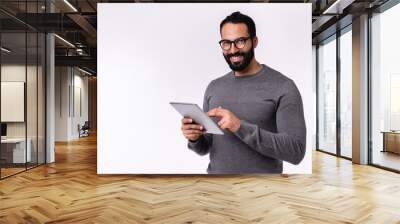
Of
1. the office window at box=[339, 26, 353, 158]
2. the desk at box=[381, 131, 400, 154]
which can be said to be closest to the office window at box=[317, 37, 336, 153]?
the office window at box=[339, 26, 353, 158]

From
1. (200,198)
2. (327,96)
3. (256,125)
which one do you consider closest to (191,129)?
(256,125)

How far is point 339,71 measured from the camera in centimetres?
1009

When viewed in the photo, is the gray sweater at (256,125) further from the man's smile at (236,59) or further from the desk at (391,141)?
the desk at (391,141)

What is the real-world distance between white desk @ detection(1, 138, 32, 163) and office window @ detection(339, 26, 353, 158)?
702 centimetres

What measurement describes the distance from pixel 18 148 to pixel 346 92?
7321 millimetres

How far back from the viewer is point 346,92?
381 inches

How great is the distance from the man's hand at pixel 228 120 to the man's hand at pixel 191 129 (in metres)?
0.19

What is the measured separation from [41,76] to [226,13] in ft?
16.0

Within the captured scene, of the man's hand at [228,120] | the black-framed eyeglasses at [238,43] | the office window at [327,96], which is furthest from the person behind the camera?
the office window at [327,96]

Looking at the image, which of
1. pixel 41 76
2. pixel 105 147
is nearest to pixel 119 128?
pixel 105 147

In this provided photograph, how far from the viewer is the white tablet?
12.5 feet

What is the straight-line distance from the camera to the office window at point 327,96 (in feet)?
34.8

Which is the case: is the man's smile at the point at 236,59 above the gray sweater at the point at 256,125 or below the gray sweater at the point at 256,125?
above

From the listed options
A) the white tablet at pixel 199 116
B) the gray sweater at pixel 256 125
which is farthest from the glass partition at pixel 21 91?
the white tablet at pixel 199 116
